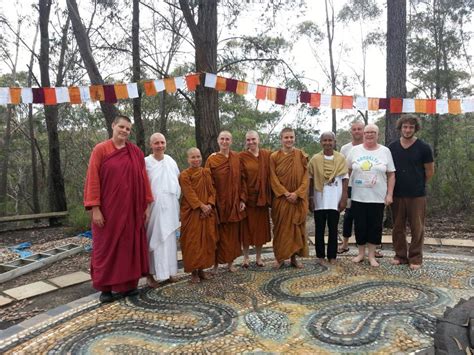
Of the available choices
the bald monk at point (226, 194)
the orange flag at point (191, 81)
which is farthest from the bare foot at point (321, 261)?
the orange flag at point (191, 81)

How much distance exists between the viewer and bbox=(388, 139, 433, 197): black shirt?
450 cm

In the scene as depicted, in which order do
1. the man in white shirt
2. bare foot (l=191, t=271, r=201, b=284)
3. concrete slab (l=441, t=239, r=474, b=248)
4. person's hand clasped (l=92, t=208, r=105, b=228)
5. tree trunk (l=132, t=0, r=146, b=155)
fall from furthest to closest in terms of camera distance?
tree trunk (l=132, t=0, r=146, b=155), concrete slab (l=441, t=239, r=474, b=248), the man in white shirt, bare foot (l=191, t=271, r=201, b=284), person's hand clasped (l=92, t=208, r=105, b=228)

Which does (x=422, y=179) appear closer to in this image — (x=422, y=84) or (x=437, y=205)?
(x=437, y=205)

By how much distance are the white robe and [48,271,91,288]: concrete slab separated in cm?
103

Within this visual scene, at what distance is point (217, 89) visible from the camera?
637cm

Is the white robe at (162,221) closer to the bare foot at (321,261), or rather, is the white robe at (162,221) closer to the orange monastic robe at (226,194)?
the orange monastic robe at (226,194)

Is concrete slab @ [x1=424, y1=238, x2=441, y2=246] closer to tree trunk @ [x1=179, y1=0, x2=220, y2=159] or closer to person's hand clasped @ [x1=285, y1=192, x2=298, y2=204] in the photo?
person's hand clasped @ [x1=285, y1=192, x2=298, y2=204]

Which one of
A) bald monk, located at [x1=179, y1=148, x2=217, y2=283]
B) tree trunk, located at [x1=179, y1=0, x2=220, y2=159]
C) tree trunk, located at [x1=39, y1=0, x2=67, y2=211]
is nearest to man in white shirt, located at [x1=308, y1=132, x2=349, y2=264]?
bald monk, located at [x1=179, y1=148, x2=217, y2=283]

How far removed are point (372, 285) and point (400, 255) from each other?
96 cm

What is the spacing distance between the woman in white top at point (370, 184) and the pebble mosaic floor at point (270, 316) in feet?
1.55

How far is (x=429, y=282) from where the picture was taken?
4.09m

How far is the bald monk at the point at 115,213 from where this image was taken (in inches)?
146

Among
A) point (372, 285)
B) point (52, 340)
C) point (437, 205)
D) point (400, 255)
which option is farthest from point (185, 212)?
point (437, 205)

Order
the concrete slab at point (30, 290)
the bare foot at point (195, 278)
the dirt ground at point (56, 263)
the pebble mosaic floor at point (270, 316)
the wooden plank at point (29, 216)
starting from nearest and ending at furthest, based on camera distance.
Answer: the pebble mosaic floor at point (270, 316), the dirt ground at point (56, 263), the concrete slab at point (30, 290), the bare foot at point (195, 278), the wooden plank at point (29, 216)
